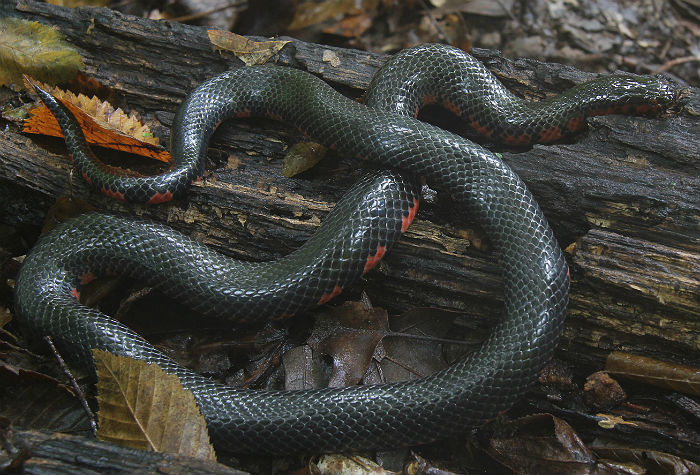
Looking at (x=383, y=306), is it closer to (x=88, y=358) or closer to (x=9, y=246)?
(x=88, y=358)

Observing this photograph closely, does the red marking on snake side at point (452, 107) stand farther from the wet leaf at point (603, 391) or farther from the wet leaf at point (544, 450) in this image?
the wet leaf at point (544, 450)

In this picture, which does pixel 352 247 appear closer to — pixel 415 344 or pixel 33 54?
pixel 415 344

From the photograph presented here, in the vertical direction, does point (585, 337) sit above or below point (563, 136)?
below

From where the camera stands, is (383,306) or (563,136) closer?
(383,306)

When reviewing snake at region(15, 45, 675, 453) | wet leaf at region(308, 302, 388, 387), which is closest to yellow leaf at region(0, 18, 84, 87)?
snake at region(15, 45, 675, 453)

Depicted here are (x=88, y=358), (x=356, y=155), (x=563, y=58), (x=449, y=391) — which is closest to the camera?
(x=449, y=391)

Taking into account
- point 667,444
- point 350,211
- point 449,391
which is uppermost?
point 350,211

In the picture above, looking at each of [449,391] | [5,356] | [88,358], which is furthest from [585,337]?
[5,356]
